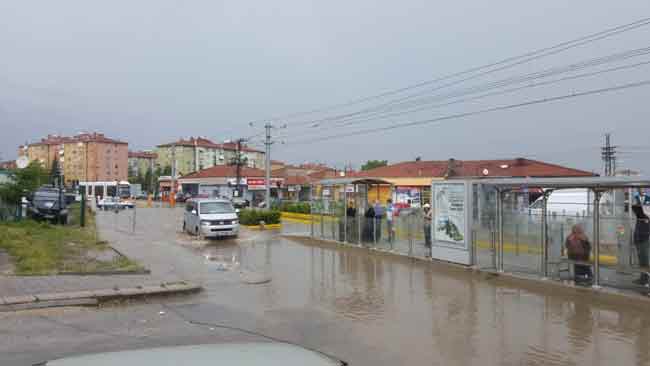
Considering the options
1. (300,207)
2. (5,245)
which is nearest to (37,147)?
(300,207)

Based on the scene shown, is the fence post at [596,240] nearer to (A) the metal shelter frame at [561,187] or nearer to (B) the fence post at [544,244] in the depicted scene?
(A) the metal shelter frame at [561,187]

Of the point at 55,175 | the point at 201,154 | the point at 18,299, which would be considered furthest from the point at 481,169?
the point at 201,154

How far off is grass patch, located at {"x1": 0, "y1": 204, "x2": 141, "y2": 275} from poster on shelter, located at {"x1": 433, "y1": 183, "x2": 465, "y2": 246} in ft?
27.7

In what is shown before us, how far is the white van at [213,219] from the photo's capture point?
24.3 metres

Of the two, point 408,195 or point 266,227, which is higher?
point 408,195

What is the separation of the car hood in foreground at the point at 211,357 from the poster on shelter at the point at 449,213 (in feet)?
43.1

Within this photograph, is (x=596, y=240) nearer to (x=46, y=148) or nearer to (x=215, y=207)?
(x=215, y=207)

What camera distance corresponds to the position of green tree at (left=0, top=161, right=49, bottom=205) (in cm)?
3183

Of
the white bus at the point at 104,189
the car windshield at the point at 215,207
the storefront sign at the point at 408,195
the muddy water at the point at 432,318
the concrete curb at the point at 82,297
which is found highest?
the white bus at the point at 104,189

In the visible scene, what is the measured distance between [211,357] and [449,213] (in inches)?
545

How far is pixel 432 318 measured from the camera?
9.62 meters

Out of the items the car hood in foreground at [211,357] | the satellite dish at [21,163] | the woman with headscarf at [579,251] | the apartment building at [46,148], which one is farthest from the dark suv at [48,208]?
the apartment building at [46,148]

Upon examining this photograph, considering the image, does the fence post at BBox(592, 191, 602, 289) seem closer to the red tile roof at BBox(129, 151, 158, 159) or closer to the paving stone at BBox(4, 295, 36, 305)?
the paving stone at BBox(4, 295, 36, 305)

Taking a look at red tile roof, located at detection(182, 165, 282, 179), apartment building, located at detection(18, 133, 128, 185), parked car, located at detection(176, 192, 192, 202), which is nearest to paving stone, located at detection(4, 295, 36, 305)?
parked car, located at detection(176, 192, 192, 202)
